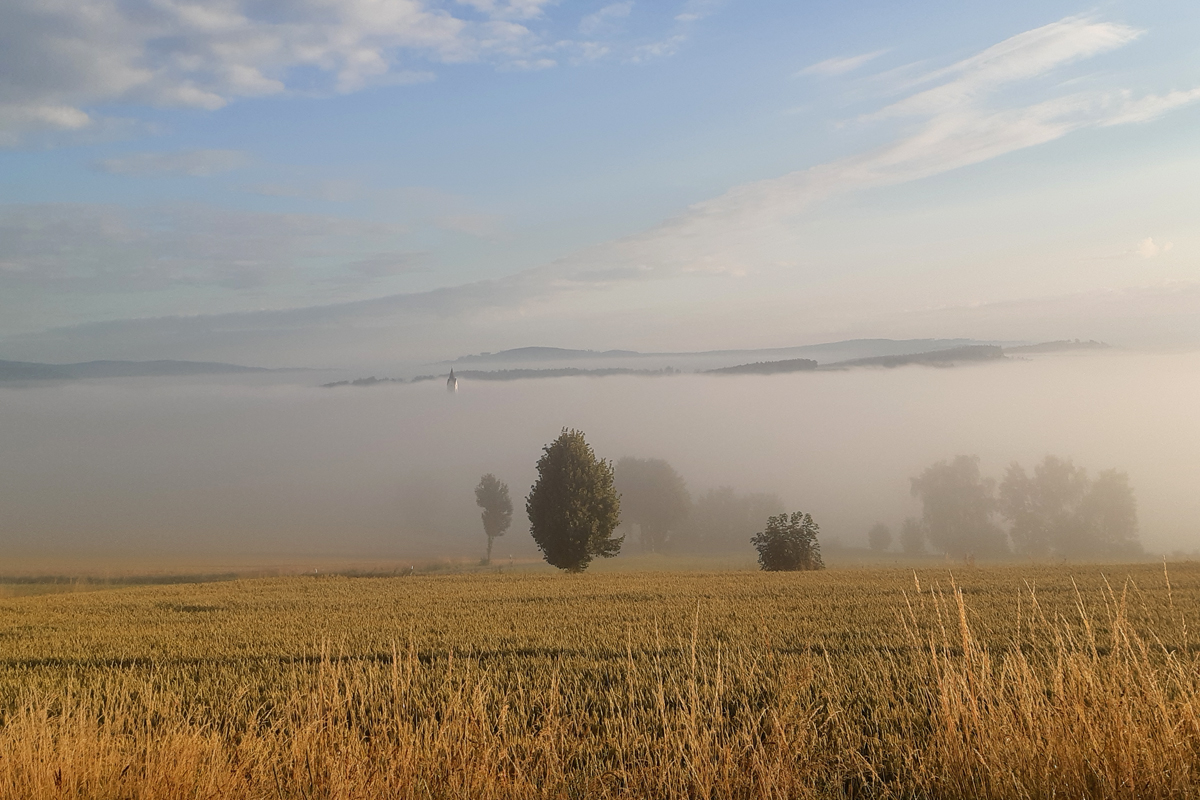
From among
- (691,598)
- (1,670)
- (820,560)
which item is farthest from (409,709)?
(820,560)

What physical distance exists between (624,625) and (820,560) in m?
33.6

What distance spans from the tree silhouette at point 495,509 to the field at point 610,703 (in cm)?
7592

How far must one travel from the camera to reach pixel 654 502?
98.8 metres

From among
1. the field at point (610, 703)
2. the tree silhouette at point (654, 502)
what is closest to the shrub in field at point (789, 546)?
the field at point (610, 703)

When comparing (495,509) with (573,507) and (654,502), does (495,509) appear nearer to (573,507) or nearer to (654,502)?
(654,502)

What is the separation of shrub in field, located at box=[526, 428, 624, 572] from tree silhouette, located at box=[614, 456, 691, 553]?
4560 centimetres

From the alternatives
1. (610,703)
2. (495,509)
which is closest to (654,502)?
(495,509)

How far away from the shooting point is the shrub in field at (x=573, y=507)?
51.6 meters

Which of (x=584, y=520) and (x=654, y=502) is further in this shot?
(x=654, y=502)

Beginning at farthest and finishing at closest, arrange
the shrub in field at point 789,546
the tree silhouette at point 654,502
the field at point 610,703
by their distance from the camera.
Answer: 1. the tree silhouette at point 654,502
2. the shrub in field at point 789,546
3. the field at point 610,703

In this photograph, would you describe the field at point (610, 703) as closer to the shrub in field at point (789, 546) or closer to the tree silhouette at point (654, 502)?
the shrub in field at point (789, 546)

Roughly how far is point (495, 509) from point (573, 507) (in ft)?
163

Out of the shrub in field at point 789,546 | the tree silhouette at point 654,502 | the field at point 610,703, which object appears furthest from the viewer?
the tree silhouette at point 654,502

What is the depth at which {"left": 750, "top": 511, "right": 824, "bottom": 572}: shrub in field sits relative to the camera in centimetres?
4809
